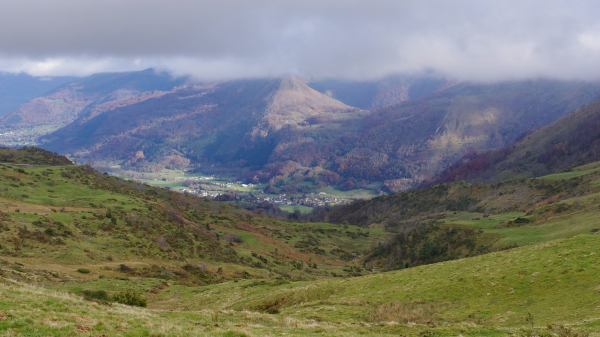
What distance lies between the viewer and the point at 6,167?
7512 centimetres

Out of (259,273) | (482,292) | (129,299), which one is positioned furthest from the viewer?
(259,273)

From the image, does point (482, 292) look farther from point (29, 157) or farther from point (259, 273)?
point (29, 157)

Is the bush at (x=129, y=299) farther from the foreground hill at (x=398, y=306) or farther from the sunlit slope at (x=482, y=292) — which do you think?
the sunlit slope at (x=482, y=292)

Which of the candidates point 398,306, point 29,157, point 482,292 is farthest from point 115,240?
point 29,157

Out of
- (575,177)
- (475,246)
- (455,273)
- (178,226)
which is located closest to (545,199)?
(575,177)

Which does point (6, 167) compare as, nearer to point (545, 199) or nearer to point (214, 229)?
point (214, 229)

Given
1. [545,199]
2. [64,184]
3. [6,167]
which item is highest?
[6,167]

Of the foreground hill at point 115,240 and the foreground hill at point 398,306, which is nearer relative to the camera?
the foreground hill at point 398,306

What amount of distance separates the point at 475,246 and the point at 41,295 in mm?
69483

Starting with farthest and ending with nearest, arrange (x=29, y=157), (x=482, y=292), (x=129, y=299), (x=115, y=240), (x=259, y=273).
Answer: (x=29, y=157)
(x=259, y=273)
(x=115, y=240)
(x=129, y=299)
(x=482, y=292)

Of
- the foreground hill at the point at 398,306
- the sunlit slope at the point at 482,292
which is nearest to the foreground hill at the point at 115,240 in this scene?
the foreground hill at the point at 398,306

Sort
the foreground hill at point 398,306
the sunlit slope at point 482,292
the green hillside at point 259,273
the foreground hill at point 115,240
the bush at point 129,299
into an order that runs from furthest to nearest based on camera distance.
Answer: the foreground hill at point 115,240
the bush at point 129,299
the sunlit slope at point 482,292
the green hillside at point 259,273
the foreground hill at point 398,306

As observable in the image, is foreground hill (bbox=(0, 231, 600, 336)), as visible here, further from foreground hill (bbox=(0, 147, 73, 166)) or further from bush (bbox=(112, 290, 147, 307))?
A: foreground hill (bbox=(0, 147, 73, 166))

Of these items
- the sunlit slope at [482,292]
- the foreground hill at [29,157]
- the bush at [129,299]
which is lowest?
the sunlit slope at [482,292]
